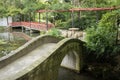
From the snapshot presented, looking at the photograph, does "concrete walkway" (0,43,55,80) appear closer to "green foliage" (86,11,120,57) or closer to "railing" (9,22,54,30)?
"green foliage" (86,11,120,57)

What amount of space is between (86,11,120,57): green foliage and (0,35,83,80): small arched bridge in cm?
103

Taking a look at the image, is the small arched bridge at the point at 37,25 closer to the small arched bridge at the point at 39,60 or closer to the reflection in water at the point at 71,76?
the small arched bridge at the point at 39,60

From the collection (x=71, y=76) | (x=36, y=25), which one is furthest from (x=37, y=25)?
(x=71, y=76)

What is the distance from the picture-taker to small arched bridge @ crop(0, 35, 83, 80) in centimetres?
843

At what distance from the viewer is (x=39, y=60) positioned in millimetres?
8898

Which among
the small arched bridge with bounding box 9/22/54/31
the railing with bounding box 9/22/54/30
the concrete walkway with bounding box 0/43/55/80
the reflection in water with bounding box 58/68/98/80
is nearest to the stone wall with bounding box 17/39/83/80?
the concrete walkway with bounding box 0/43/55/80

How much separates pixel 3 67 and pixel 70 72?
5278mm

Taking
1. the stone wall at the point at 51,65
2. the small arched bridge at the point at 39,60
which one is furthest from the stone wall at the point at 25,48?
the stone wall at the point at 51,65

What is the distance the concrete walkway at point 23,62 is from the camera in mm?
9073

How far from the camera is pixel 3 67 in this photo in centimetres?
979

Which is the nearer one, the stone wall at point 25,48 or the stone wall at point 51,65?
the stone wall at point 51,65

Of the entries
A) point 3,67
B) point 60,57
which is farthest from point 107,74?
point 3,67

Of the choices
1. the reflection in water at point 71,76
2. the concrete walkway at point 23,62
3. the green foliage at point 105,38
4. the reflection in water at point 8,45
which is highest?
the green foliage at point 105,38

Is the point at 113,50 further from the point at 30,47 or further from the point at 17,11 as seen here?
the point at 17,11
